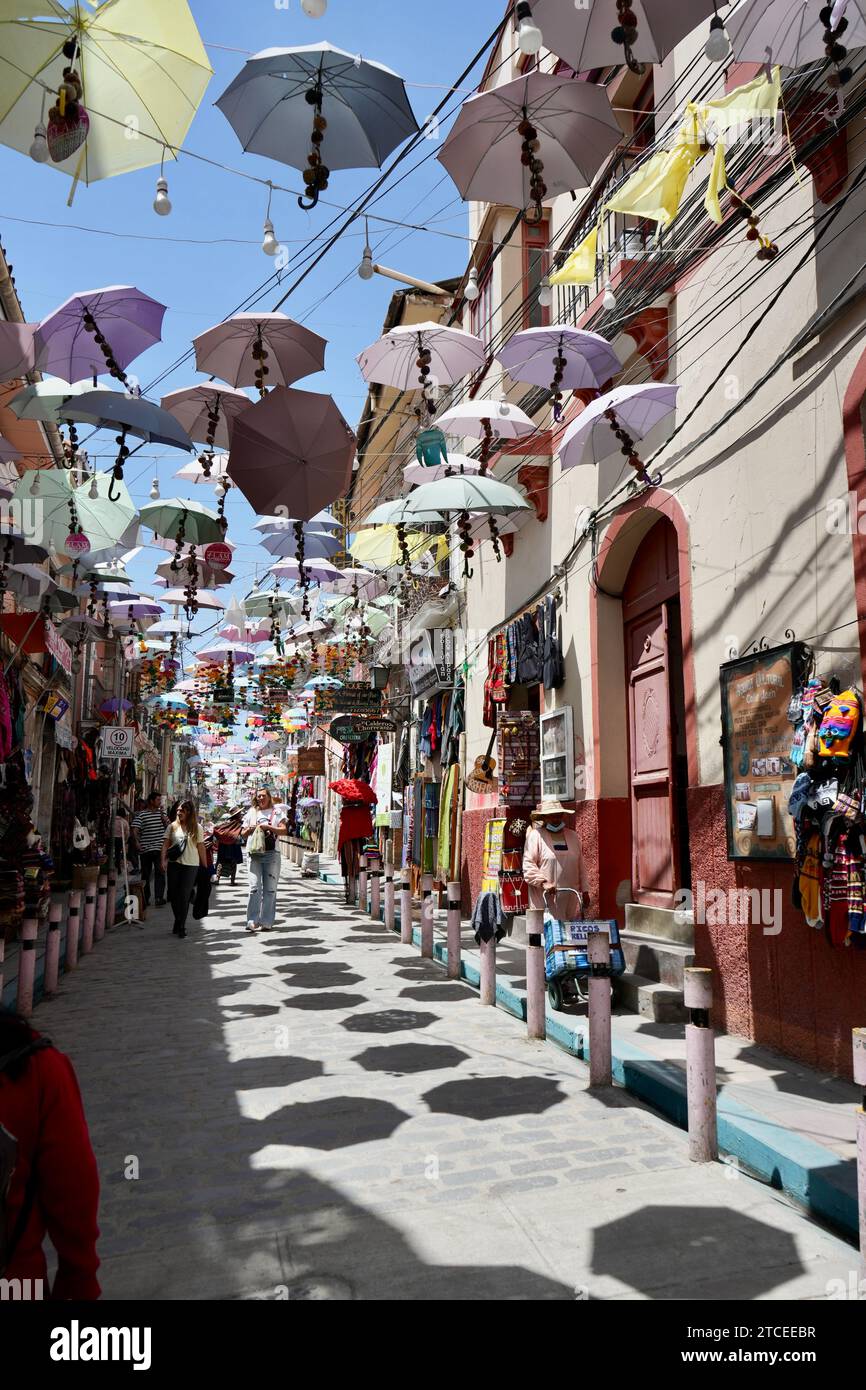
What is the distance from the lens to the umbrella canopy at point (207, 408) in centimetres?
920

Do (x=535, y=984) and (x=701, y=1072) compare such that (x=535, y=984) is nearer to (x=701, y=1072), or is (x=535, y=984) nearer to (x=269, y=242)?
(x=701, y=1072)

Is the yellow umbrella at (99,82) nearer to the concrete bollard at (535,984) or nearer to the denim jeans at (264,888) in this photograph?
the concrete bollard at (535,984)

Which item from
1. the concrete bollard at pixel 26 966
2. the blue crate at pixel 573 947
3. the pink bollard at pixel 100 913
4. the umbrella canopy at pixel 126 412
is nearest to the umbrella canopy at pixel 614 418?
the umbrella canopy at pixel 126 412

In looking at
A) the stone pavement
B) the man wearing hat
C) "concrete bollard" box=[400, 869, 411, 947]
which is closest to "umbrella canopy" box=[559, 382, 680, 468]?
the man wearing hat

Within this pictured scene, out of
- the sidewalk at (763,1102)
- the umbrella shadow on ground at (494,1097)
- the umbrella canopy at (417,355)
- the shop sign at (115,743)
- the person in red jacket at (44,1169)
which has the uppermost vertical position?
the umbrella canopy at (417,355)

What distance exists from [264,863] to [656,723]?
24.2ft

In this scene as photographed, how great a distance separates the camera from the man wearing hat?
31.3ft

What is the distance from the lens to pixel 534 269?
14.3 metres

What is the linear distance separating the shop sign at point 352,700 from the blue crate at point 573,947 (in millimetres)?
14128

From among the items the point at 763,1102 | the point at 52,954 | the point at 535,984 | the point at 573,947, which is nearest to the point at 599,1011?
the point at 763,1102

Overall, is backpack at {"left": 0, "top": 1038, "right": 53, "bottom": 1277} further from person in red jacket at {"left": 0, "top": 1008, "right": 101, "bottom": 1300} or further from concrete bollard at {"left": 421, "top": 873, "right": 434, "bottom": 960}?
concrete bollard at {"left": 421, "top": 873, "right": 434, "bottom": 960}

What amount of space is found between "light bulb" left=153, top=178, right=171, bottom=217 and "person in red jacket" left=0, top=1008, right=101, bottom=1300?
212 inches
